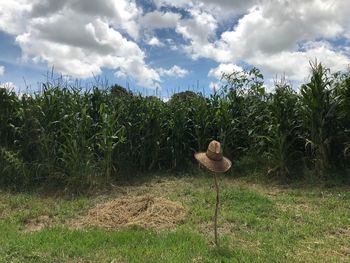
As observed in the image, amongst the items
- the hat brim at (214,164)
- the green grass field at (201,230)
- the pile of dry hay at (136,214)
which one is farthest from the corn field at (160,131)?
the hat brim at (214,164)

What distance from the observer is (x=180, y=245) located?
6582mm

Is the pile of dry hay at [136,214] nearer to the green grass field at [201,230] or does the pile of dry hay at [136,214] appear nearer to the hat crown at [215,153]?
the green grass field at [201,230]

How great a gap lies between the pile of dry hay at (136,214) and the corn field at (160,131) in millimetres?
2127

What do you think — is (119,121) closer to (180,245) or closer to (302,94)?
(302,94)

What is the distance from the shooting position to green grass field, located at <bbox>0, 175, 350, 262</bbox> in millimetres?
6277

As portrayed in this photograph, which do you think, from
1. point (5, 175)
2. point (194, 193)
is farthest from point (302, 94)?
point (5, 175)

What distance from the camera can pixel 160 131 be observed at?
13008 millimetres

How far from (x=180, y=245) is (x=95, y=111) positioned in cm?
652

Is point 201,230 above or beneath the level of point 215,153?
beneath

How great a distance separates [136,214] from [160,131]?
484cm

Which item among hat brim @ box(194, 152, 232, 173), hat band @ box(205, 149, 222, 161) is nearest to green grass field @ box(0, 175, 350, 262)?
hat brim @ box(194, 152, 232, 173)

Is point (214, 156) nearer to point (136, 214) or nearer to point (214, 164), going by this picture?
point (214, 164)

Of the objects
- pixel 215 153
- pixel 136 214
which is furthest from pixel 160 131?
pixel 215 153

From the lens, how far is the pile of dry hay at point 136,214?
7.91 metres
